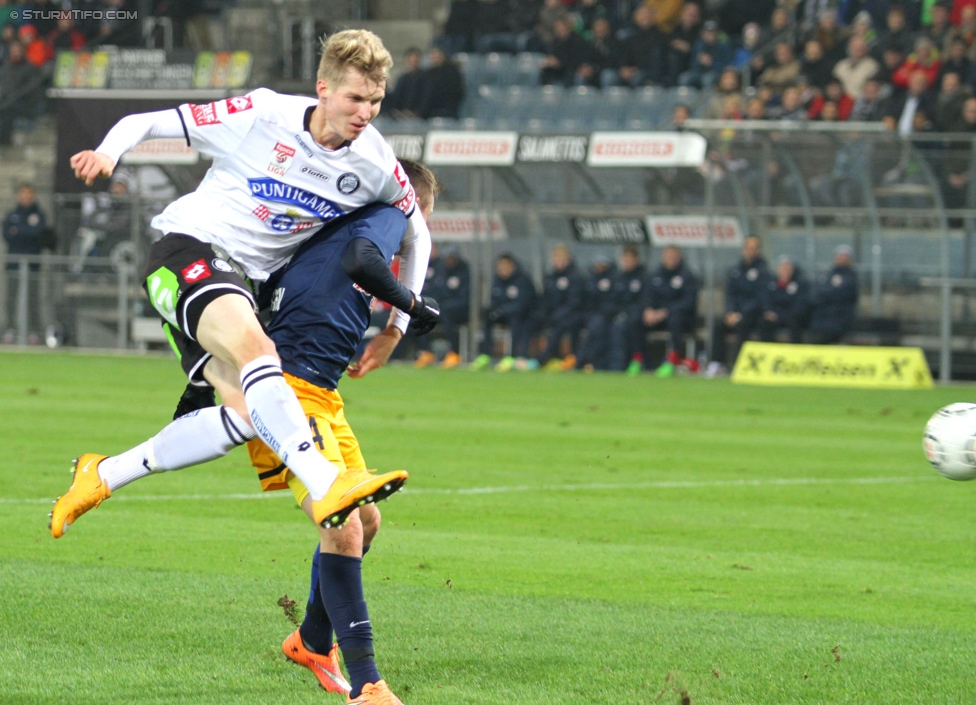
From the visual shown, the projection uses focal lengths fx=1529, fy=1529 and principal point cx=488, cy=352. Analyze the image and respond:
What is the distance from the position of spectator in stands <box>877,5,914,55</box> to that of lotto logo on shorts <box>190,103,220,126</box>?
21185 mm

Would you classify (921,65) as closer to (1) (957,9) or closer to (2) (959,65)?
(2) (959,65)

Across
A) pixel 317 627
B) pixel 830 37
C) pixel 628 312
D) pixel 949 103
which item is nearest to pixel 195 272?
pixel 317 627

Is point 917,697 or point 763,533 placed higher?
point 917,697

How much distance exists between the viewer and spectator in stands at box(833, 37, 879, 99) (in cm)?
2431

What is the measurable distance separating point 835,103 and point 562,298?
212 inches

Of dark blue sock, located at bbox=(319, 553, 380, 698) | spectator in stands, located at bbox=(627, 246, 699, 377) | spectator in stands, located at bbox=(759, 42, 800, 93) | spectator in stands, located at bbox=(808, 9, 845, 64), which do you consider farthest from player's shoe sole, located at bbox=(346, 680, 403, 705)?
spectator in stands, located at bbox=(808, 9, 845, 64)

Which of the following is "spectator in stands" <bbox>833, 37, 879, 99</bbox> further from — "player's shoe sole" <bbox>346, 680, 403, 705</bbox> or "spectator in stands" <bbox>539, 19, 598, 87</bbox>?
"player's shoe sole" <bbox>346, 680, 403, 705</bbox>

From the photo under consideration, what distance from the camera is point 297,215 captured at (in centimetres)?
526

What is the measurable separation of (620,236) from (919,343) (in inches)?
185

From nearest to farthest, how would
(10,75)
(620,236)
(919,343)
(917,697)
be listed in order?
(917,697) < (919,343) < (620,236) < (10,75)

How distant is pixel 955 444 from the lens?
5.50 metres

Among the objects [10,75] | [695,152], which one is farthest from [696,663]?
[10,75]

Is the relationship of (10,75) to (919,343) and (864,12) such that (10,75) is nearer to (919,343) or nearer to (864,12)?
(864,12)

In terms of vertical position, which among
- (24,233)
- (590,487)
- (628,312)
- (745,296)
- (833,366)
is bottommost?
(833,366)
